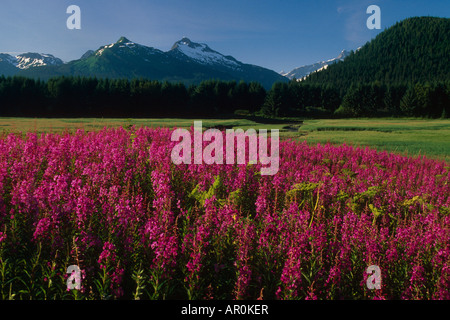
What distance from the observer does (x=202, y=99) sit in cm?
10000

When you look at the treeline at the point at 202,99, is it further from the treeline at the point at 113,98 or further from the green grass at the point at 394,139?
the green grass at the point at 394,139

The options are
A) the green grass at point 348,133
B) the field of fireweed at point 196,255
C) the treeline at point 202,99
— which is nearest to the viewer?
the field of fireweed at point 196,255

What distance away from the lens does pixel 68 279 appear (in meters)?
3.21

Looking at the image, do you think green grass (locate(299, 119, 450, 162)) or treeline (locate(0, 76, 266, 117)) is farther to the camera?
treeline (locate(0, 76, 266, 117))

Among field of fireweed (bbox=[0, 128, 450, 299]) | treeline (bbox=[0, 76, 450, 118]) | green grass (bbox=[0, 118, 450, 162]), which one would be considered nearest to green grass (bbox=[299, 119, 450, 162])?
green grass (bbox=[0, 118, 450, 162])

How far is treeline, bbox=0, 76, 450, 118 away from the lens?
268 feet

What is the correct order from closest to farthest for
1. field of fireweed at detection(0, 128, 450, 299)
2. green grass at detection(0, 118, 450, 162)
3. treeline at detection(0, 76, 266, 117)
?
1. field of fireweed at detection(0, 128, 450, 299)
2. green grass at detection(0, 118, 450, 162)
3. treeline at detection(0, 76, 266, 117)

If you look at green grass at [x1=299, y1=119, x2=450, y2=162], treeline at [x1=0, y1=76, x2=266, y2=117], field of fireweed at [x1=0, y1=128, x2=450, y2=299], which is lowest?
field of fireweed at [x1=0, y1=128, x2=450, y2=299]

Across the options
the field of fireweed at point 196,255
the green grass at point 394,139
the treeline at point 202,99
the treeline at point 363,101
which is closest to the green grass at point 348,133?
the green grass at point 394,139

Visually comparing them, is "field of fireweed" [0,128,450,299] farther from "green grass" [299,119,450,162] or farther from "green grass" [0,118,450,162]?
"green grass" [299,119,450,162]

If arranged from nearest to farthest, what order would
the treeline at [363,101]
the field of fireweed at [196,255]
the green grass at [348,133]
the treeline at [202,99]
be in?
the field of fireweed at [196,255] < the green grass at [348,133] < the treeline at [202,99] < the treeline at [363,101]

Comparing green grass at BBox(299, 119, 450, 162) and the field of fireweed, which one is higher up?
green grass at BBox(299, 119, 450, 162)

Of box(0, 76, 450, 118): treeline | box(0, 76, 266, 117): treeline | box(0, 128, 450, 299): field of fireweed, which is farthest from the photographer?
box(0, 76, 450, 118): treeline

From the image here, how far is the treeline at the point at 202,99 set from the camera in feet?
268
